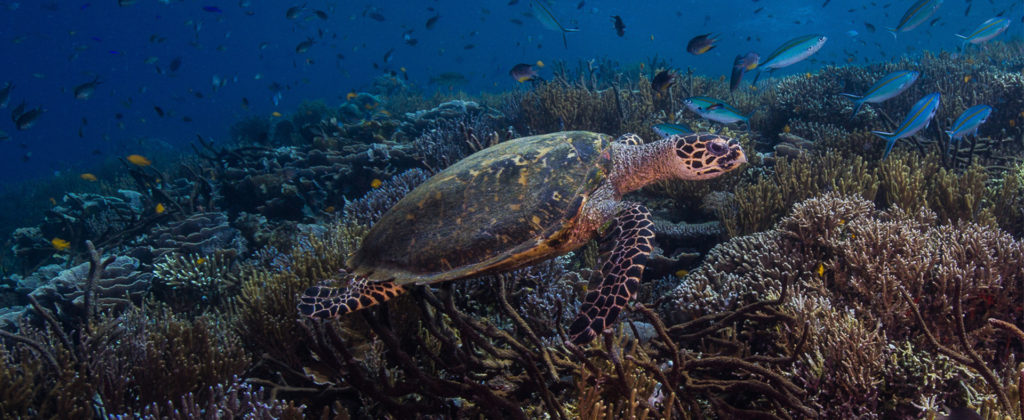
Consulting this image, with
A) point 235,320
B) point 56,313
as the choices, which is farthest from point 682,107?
point 56,313

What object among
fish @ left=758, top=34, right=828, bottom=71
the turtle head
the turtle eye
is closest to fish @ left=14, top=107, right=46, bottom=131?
the turtle head

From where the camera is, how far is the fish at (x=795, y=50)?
5.92 meters

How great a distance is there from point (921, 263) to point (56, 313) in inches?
340

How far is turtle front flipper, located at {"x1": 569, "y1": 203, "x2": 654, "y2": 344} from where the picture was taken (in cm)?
229

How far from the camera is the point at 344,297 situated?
2869 millimetres

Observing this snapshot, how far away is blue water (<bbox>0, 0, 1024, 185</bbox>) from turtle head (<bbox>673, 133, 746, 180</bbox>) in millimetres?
40228

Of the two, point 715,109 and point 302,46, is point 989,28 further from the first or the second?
point 302,46

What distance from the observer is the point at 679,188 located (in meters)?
5.48

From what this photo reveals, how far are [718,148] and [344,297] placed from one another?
125 inches

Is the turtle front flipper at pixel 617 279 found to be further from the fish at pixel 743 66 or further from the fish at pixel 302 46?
the fish at pixel 302 46

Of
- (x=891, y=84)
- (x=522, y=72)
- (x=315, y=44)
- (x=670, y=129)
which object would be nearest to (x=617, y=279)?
(x=670, y=129)

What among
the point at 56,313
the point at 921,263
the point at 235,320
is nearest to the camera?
the point at 921,263

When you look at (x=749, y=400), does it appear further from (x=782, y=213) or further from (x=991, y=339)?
(x=782, y=213)

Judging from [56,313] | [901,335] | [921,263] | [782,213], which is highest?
[56,313]
